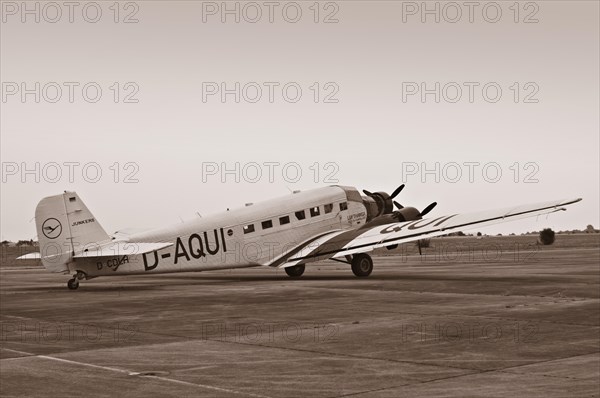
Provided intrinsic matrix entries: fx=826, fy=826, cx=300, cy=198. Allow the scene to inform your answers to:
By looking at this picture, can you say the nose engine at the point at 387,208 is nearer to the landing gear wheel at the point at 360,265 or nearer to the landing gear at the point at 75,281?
the landing gear wheel at the point at 360,265

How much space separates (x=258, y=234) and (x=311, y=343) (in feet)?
66.7

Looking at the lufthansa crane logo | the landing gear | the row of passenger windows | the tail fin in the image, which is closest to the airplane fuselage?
the row of passenger windows

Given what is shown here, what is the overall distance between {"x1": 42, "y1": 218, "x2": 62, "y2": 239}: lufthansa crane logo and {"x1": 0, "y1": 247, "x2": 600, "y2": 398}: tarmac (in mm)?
4203

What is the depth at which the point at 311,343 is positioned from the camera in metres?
15.6

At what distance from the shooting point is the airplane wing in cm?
3253

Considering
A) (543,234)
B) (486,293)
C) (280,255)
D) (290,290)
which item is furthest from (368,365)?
(543,234)

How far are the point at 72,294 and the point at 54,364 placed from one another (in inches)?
→ 664

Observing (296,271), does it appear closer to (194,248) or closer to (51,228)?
(194,248)

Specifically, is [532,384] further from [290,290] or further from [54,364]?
[290,290]

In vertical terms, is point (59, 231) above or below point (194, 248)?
above

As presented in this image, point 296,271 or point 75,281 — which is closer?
point 75,281

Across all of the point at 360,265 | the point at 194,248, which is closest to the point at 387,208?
the point at 360,265

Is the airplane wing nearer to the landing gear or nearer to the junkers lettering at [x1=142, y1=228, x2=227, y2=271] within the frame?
the junkers lettering at [x1=142, y1=228, x2=227, y2=271]

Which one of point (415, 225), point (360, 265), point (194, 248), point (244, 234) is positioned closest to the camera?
point (194, 248)
